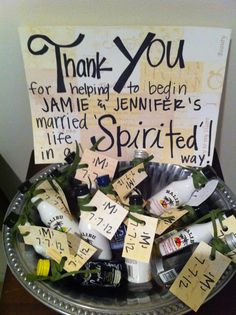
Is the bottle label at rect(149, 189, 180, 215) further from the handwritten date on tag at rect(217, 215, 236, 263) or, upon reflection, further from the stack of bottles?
the handwritten date on tag at rect(217, 215, 236, 263)

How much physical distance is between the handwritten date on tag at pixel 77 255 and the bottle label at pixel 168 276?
0.12 m

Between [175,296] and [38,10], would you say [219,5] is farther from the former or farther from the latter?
[175,296]

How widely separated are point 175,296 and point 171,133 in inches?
12.3

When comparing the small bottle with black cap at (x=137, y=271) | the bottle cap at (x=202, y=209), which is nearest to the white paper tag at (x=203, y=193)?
the bottle cap at (x=202, y=209)

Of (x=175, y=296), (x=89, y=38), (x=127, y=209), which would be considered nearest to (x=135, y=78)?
(x=89, y=38)

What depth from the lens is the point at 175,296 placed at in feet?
1.85

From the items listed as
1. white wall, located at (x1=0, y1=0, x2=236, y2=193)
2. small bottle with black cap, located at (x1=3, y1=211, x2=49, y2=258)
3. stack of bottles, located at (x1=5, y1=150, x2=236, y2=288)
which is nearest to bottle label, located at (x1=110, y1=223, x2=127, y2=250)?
stack of bottles, located at (x1=5, y1=150, x2=236, y2=288)

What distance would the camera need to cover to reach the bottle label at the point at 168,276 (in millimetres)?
602

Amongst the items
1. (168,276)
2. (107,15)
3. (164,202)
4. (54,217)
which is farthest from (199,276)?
(107,15)

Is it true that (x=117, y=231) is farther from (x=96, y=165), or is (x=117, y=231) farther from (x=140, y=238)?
(x=96, y=165)

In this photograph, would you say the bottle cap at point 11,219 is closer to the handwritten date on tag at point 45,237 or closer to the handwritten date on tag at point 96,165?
the handwritten date on tag at point 45,237

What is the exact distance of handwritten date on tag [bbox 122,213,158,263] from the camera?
0.60 metres

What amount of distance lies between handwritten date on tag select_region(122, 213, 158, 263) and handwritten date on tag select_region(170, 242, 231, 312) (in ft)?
0.21

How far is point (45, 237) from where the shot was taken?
0.61 metres
